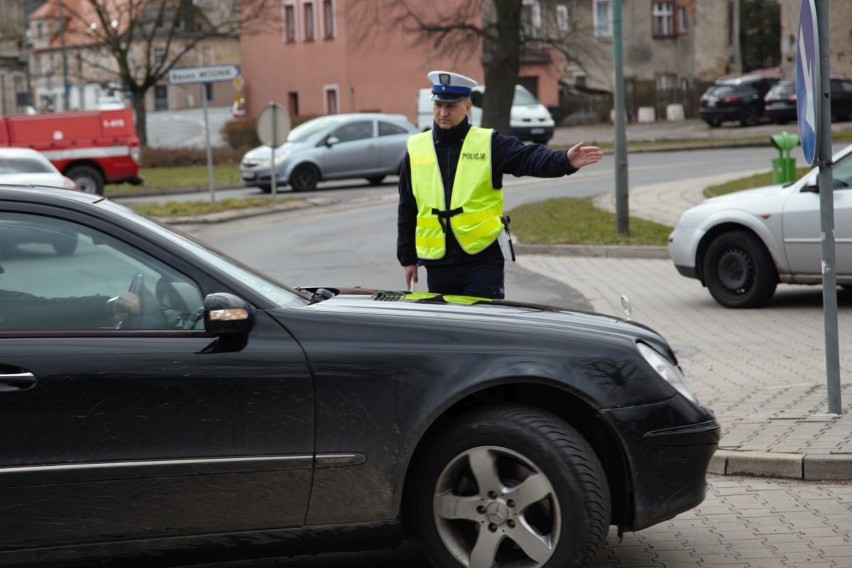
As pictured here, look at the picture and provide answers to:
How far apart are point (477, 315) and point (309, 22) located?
192ft

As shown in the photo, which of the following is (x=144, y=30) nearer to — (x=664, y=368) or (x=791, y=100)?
(x=791, y=100)

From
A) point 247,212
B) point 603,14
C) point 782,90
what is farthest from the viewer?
point 603,14

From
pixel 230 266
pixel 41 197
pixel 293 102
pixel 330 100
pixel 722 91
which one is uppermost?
pixel 293 102

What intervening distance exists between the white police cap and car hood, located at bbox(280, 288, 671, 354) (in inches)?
66.1

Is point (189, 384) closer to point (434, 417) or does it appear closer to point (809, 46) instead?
point (434, 417)

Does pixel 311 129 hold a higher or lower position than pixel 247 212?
higher

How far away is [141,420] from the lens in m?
4.84

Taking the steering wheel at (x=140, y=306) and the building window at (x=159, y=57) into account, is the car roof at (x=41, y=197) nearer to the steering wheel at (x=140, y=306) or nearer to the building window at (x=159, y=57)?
the steering wheel at (x=140, y=306)

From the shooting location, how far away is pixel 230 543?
494 cm

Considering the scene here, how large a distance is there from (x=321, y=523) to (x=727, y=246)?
8618 millimetres

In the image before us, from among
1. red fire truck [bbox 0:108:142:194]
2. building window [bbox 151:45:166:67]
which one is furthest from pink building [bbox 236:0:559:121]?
red fire truck [bbox 0:108:142:194]

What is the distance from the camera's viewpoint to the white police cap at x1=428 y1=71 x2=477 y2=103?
7.13m

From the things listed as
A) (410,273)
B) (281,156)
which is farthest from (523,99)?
(410,273)

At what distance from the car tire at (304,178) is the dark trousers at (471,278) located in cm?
2446
